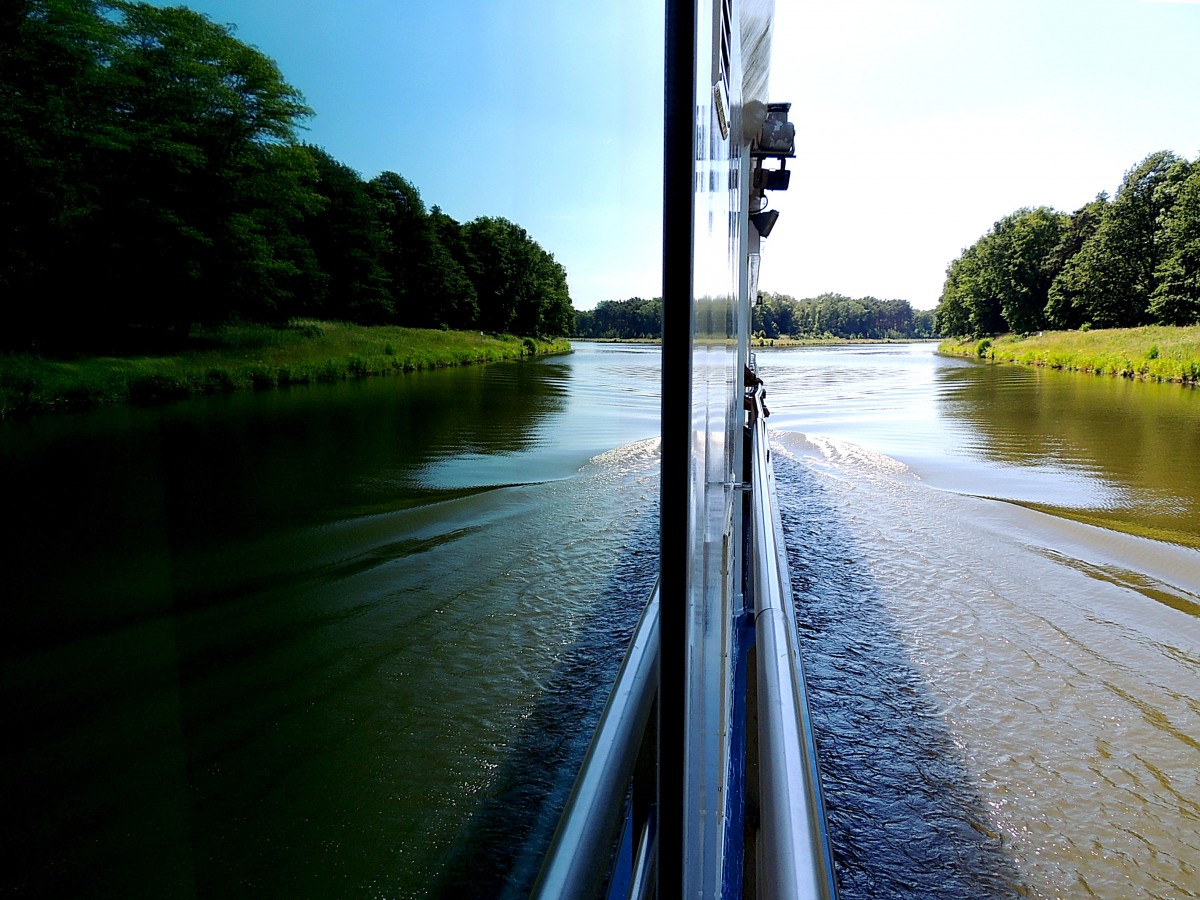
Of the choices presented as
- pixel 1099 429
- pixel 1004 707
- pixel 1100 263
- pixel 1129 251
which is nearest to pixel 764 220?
pixel 1004 707

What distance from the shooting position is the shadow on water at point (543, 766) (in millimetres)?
774

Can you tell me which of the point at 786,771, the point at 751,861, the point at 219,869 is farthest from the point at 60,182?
the point at 751,861

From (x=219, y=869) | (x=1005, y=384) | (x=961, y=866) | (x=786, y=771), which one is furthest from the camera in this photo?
(x=1005, y=384)

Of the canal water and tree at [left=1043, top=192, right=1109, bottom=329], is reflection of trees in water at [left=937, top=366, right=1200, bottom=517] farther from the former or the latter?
tree at [left=1043, top=192, right=1109, bottom=329]

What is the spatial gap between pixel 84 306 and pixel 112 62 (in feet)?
0.50

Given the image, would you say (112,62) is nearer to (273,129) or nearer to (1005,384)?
(273,129)

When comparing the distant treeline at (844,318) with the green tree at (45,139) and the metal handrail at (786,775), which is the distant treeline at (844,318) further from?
the green tree at (45,139)

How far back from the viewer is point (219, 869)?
53 cm

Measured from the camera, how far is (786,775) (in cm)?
86

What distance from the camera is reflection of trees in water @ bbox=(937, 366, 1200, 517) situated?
21.4 feet

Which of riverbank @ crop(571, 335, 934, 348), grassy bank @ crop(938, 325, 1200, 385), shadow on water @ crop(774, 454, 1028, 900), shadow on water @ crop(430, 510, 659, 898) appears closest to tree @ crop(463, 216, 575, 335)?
shadow on water @ crop(430, 510, 659, 898)

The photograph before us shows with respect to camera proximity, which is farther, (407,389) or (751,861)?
(751,861)

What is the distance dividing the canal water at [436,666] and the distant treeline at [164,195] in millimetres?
79

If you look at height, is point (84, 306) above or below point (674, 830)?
above
